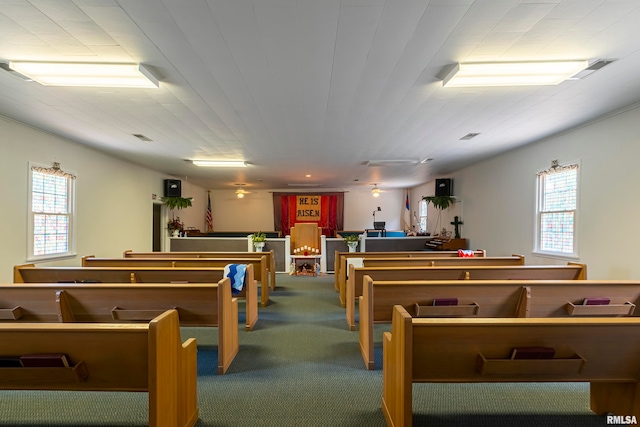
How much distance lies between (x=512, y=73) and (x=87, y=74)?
3.79 metres

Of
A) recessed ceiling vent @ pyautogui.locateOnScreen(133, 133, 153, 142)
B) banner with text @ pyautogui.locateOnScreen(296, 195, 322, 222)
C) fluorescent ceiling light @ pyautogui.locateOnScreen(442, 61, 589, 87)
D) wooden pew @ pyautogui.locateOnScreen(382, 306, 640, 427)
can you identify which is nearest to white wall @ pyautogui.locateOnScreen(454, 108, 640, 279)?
fluorescent ceiling light @ pyautogui.locateOnScreen(442, 61, 589, 87)

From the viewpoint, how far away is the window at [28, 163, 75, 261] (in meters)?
4.46

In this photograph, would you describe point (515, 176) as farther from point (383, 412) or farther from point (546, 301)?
point (383, 412)

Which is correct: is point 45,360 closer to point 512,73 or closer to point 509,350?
point 509,350

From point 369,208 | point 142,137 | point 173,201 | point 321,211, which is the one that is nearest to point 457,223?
point 369,208

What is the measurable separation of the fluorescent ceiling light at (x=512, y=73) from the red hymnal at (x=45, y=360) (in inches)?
129


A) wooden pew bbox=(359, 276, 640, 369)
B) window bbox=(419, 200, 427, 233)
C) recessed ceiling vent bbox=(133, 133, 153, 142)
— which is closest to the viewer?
wooden pew bbox=(359, 276, 640, 369)

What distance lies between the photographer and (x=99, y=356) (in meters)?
1.43

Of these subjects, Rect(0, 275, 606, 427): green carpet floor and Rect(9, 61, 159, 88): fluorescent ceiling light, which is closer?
Rect(0, 275, 606, 427): green carpet floor

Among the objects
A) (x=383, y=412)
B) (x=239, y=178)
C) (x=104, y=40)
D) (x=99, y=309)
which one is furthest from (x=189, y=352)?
(x=239, y=178)

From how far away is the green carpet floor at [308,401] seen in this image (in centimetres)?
186

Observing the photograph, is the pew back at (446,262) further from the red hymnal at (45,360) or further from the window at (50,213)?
the window at (50,213)

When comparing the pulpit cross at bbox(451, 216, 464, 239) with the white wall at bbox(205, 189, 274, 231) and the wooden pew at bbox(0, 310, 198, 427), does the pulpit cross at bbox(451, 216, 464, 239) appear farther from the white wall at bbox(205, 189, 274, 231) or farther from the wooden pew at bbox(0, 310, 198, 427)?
the wooden pew at bbox(0, 310, 198, 427)

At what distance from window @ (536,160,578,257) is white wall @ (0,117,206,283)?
309 inches
